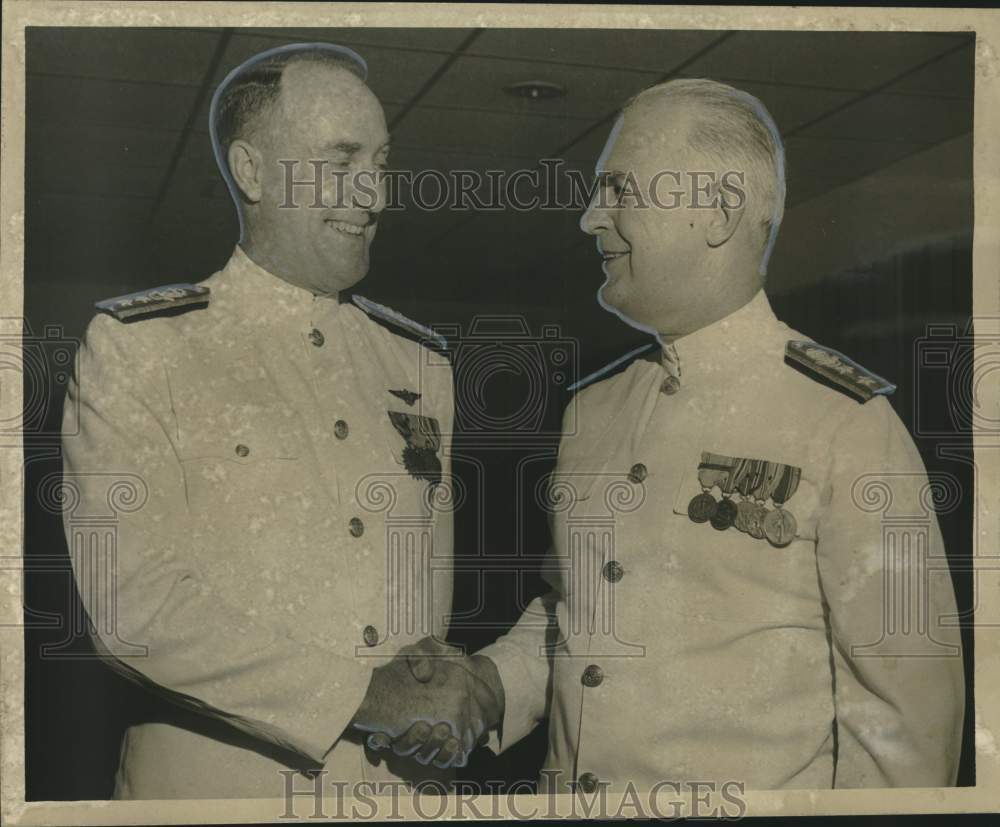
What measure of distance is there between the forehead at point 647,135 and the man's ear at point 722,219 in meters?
0.15

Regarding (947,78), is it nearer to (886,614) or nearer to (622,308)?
(622,308)

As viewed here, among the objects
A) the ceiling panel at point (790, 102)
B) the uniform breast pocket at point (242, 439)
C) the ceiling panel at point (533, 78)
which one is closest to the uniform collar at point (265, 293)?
the uniform breast pocket at point (242, 439)

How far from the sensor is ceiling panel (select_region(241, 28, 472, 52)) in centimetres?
355

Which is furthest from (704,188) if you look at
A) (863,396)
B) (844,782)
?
(844,782)

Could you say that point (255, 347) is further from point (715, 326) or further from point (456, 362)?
point (715, 326)

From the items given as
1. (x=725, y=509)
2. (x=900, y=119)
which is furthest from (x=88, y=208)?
(x=900, y=119)

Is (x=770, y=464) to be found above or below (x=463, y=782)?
above

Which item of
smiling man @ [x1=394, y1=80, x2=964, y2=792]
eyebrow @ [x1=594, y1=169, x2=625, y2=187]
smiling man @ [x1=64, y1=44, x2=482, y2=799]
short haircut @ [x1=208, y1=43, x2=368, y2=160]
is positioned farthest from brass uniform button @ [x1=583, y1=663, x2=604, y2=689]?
short haircut @ [x1=208, y1=43, x2=368, y2=160]

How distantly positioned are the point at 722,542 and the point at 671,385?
0.40 meters

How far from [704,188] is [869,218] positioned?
1.73 ft

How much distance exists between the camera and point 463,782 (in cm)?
352

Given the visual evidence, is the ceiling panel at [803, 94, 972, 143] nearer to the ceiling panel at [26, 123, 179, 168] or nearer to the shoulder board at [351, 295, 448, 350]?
the shoulder board at [351, 295, 448, 350]

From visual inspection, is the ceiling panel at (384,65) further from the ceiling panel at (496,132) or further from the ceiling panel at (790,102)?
the ceiling panel at (790,102)

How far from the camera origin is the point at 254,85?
3475mm
